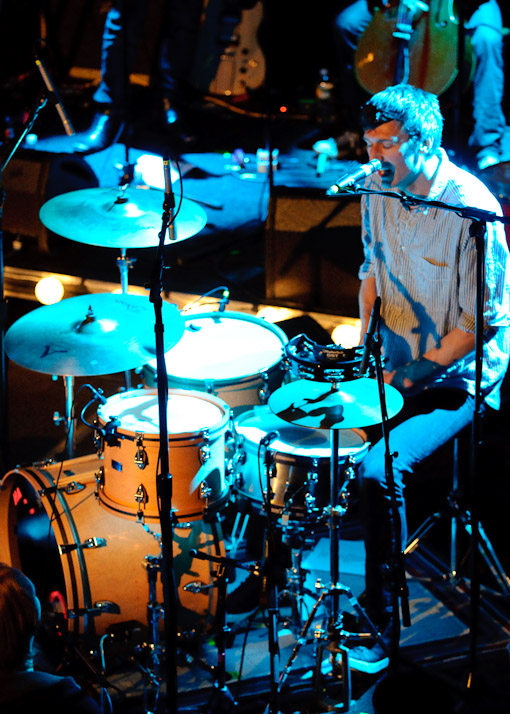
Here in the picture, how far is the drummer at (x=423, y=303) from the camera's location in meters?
2.91

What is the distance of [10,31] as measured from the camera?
9406 millimetres

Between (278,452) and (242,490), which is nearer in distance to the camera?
(278,452)

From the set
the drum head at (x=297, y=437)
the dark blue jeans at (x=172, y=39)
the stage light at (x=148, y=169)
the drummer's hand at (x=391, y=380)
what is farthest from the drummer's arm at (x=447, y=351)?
the dark blue jeans at (x=172, y=39)

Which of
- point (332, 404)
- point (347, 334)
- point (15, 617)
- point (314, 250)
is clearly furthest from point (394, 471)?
A: point (314, 250)

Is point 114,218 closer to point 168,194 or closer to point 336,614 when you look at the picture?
point 168,194

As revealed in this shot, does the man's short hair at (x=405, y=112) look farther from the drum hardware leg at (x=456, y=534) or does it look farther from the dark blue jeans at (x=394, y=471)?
the drum hardware leg at (x=456, y=534)

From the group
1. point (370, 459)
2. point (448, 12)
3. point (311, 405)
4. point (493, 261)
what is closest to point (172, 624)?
point (311, 405)

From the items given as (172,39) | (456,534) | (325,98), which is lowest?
(456,534)

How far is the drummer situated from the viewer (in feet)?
9.56

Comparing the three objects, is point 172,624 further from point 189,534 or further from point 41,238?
point 41,238

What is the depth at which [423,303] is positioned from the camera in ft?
10.5

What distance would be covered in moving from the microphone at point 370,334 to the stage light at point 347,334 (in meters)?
2.05

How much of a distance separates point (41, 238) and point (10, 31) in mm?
4591

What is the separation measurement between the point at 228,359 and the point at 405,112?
4.14 feet
